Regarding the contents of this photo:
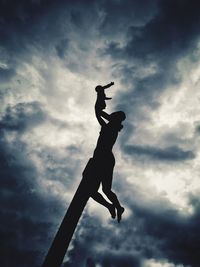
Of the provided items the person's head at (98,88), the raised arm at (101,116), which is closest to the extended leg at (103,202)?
the raised arm at (101,116)

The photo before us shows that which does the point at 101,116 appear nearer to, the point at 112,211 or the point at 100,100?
the point at 100,100

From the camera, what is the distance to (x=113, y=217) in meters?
7.00

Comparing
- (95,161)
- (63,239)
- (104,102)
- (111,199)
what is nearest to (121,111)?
(104,102)

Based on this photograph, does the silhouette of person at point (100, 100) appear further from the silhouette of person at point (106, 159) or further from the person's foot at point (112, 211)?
the person's foot at point (112, 211)

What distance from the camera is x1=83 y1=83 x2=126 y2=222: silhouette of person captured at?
704cm

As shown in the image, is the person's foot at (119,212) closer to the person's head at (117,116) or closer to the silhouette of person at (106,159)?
the silhouette of person at (106,159)

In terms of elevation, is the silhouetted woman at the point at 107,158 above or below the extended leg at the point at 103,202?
above

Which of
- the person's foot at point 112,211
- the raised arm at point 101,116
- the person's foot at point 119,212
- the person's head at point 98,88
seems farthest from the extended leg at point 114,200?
the person's head at point 98,88

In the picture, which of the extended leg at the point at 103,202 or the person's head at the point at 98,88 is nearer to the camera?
the extended leg at the point at 103,202

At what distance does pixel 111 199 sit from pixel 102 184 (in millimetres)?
459

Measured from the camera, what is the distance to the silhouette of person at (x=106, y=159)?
23.1ft

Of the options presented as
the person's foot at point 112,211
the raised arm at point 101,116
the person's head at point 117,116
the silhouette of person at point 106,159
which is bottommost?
the person's foot at point 112,211

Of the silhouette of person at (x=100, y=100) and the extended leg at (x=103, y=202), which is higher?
the silhouette of person at (x=100, y=100)

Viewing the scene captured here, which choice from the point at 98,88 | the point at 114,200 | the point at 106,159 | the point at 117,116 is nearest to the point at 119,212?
the point at 114,200
